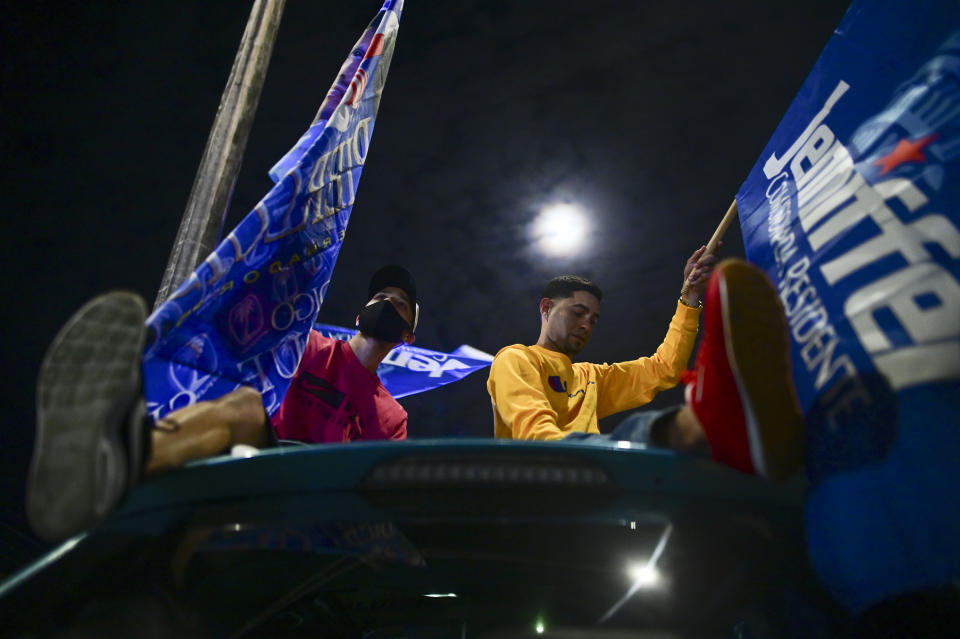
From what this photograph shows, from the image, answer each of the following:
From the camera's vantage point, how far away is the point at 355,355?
3016 mm

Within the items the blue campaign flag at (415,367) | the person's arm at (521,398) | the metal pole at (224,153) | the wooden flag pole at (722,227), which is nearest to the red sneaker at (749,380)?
the person's arm at (521,398)

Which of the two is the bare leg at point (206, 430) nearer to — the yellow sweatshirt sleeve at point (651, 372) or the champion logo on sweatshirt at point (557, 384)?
the champion logo on sweatshirt at point (557, 384)

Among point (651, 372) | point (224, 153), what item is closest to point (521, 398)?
point (651, 372)

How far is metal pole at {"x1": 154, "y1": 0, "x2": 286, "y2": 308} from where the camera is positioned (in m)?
2.53

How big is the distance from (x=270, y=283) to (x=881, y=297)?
174 centimetres

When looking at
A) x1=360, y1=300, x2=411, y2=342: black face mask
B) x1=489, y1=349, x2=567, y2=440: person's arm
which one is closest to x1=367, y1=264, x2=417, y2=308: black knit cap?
x1=360, y1=300, x2=411, y2=342: black face mask

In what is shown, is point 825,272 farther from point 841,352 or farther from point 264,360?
point 264,360

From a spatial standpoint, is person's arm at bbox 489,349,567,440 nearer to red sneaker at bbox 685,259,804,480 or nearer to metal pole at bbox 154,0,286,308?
red sneaker at bbox 685,259,804,480

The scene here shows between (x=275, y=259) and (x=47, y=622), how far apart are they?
1186 millimetres

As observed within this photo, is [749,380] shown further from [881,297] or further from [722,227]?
[722,227]

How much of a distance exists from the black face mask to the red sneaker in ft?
6.03

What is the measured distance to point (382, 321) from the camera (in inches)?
111

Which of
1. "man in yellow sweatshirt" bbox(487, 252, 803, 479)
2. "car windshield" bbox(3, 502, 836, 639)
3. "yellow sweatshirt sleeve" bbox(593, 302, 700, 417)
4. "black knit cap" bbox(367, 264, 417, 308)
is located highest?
"black knit cap" bbox(367, 264, 417, 308)

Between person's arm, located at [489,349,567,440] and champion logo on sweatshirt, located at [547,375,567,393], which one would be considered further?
champion logo on sweatshirt, located at [547,375,567,393]
